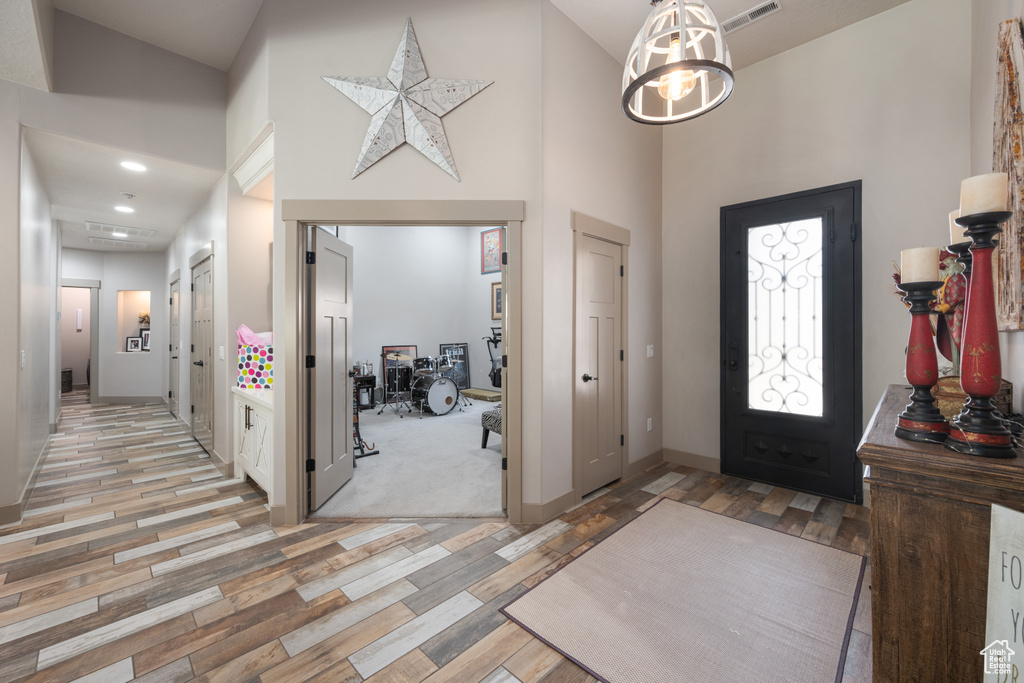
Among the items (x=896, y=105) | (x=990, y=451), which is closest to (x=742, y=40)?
(x=896, y=105)

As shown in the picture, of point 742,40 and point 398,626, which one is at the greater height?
point 742,40

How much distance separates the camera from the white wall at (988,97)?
5.12 ft

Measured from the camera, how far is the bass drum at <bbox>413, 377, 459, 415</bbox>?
6.49 metres

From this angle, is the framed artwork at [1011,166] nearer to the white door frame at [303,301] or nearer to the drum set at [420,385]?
the white door frame at [303,301]

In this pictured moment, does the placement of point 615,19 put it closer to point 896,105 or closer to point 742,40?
point 742,40

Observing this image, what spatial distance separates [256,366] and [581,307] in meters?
2.82

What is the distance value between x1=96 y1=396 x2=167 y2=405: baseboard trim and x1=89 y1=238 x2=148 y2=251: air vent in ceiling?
2694 millimetres

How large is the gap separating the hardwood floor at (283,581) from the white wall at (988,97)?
4.17 feet

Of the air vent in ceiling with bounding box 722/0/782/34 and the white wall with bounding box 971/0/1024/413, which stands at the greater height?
the air vent in ceiling with bounding box 722/0/782/34

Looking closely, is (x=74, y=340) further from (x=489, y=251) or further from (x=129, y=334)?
(x=489, y=251)

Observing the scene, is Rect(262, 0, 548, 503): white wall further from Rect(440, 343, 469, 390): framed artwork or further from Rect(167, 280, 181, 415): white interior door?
Rect(440, 343, 469, 390): framed artwork

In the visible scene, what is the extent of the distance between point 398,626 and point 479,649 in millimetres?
404

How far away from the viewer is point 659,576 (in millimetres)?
2324

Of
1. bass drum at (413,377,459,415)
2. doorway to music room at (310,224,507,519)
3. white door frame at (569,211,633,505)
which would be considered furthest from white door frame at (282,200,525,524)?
bass drum at (413,377,459,415)
